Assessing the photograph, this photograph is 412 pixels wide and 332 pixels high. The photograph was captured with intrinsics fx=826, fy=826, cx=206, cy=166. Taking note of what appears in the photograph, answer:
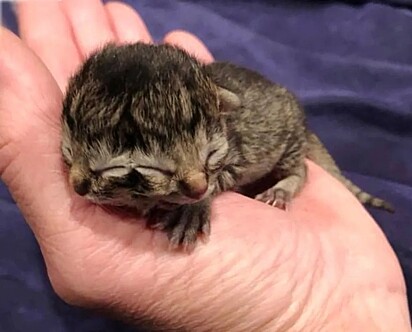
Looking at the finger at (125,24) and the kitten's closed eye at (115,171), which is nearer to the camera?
the kitten's closed eye at (115,171)

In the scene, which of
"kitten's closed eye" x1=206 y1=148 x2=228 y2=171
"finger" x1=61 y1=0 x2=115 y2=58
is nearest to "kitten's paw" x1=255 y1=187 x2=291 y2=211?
"kitten's closed eye" x1=206 y1=148 x2=228 y2=171

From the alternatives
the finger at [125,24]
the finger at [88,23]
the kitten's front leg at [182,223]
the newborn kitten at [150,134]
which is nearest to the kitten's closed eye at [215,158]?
the newborn kitten at [150,134]

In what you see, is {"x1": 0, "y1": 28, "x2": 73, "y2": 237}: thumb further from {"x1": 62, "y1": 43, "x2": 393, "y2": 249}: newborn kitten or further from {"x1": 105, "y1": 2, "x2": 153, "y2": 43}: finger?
{"x1": 105, "y1": 2, "x2": 153, "y2": 43}: finger

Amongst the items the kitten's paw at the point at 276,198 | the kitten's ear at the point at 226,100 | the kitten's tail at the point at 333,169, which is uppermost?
the kitten's ear at the point at 226,100

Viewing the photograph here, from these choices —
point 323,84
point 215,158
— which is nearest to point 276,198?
point 215,158

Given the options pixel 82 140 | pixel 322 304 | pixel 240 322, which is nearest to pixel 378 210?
pixel 322 304

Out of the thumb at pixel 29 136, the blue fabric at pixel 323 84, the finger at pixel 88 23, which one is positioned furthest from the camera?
the finger at pixel 88 23

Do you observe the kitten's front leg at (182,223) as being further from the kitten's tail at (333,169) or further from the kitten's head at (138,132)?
the kitten's tail at (333,169)

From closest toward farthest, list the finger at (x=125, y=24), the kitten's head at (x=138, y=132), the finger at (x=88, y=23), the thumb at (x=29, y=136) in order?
the kitten's head at (x=138, y=132) < the thumb at (x=29, y=136) < the finger at (x=88, y=23) < the finger at (x=125, y=24)
